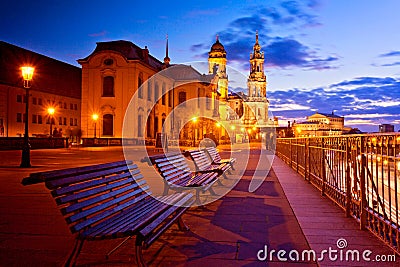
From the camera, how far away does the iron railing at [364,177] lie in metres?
4.40

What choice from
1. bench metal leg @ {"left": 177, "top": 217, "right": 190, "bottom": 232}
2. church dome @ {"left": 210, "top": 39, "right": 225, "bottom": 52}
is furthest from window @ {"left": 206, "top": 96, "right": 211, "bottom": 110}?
bench metal leg @ {"left": 177, "top": 217, "right": 190, "bottom": 232}

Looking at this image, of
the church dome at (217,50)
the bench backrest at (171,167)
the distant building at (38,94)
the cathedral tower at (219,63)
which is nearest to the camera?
the bench backrest at (171,167)

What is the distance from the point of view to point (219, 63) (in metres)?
99.7

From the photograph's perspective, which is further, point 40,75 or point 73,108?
point 73,108

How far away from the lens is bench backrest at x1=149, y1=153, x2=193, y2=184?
22.0 feet

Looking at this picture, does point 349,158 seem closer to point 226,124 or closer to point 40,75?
point 40,75

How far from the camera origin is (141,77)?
158 feet

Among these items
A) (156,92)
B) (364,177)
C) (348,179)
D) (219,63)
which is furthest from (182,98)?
(364,177)

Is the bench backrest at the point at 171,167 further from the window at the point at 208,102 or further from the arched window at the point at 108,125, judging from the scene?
the window at the point at 208,102

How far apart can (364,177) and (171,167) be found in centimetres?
343

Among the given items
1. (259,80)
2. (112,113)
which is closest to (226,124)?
(259,80)

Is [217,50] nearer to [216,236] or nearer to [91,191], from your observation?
[216,236]

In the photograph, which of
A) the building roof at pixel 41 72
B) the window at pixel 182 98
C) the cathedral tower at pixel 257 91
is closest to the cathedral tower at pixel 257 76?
the cathedral tower at pixel 257 91

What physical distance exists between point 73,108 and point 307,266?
55.9 metres
